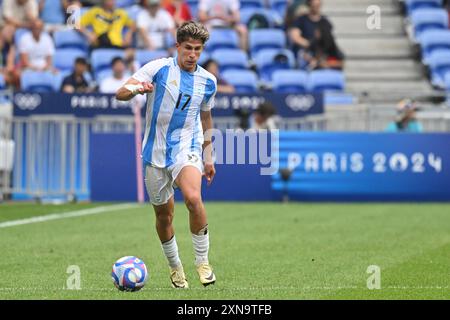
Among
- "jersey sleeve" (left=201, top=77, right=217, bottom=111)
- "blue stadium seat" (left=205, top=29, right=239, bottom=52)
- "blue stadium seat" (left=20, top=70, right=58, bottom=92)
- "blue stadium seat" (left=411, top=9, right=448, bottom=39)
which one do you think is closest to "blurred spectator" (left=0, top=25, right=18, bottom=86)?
"blue stadium seat" (left=20, top=70, right=58, bottom=92)

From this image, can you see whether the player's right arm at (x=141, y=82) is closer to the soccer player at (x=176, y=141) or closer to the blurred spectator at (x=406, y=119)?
the soccer player at (x=176, y=141)

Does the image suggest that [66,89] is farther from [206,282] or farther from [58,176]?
[206,282]

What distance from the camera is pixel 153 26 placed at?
25.6 meters

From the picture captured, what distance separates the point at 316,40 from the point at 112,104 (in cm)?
503

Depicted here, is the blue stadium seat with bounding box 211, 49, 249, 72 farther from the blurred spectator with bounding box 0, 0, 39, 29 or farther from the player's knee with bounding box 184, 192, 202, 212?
the player's knee with bounding box 184, 192, 202, 212

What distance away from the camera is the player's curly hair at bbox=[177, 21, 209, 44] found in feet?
33.1

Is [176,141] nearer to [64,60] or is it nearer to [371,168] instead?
[371,168]

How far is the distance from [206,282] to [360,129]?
13.2 meters

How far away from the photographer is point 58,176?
21734 millimetres

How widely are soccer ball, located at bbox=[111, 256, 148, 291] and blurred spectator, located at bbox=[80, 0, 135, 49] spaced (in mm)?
15411

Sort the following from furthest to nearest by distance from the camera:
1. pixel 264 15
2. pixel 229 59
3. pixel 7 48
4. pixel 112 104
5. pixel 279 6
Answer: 1. pixel 279 6
2. pixel 264 15
3. pixel 229 59
4. pixel 7 48
5. pixel 112 104

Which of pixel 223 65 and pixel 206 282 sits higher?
pixel 223 65

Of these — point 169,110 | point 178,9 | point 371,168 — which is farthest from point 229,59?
point 169,110
